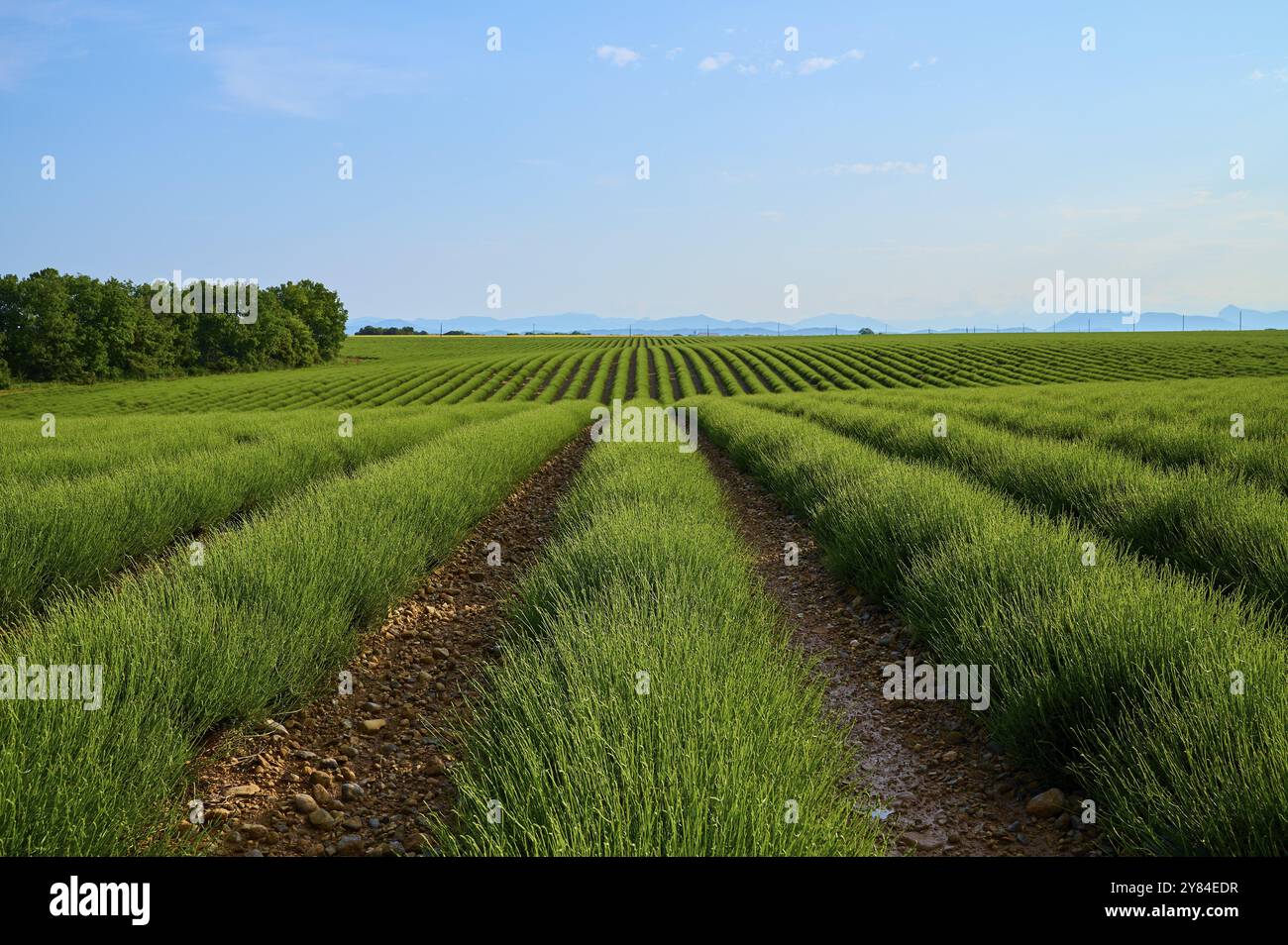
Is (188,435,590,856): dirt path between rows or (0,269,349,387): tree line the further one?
(0,269,349,387): tree line

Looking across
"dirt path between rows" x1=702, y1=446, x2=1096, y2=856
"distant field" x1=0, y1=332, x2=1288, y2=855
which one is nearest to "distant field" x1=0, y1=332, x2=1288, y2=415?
"distant field" x1=0, y1=332, x2=1288, y2=855

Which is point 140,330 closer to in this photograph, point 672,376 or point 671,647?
point 672,376

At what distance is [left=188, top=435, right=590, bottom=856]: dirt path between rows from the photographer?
328 centimetres

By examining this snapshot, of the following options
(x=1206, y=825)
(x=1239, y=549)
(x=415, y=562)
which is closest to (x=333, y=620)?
(x=415, y=562)

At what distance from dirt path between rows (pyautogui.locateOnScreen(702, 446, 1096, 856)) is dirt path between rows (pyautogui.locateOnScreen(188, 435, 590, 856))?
6.78 feet

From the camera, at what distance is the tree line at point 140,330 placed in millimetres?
53500

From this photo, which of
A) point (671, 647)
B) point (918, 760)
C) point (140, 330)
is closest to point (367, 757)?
point (671, 647)

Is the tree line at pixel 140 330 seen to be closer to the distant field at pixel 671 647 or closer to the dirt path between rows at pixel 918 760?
the distant field at pixel 671 647

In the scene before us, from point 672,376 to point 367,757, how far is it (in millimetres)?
54865

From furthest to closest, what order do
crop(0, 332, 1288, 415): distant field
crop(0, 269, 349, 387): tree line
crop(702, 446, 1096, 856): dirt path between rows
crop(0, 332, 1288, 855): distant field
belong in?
crop(0, 269, 349, 387): tree line < crop(0, 332, 1288, 415): distant field < crop(702, 446, 1096, 856): dirt path between rows < crop(0, 332, 1288, 855): distant field

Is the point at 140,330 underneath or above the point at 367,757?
above

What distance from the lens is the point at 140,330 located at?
5988cm

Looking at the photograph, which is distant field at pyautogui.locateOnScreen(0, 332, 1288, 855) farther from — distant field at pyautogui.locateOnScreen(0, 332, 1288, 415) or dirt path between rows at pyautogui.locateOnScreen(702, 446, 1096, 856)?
distant field at pyautogui.locateOnScreen(0, 332, 1288, 415)

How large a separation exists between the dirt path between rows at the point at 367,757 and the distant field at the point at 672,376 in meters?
36.4
